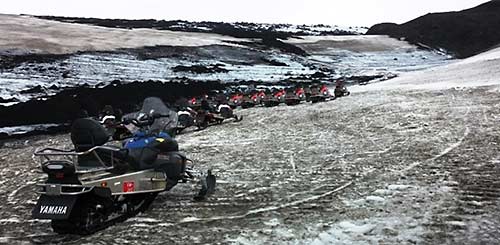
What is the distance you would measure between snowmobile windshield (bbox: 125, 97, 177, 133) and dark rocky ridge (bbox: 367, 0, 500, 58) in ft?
169

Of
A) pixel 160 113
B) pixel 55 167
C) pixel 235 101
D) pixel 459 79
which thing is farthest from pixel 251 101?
pixel 55 167

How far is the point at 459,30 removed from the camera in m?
62.9

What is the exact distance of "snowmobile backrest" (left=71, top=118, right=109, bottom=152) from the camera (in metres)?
7.64

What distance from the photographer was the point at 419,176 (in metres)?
9.44

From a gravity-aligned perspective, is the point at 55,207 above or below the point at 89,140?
below

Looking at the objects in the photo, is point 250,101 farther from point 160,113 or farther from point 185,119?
point 160,113

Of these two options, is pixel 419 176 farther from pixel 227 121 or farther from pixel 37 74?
pixel 37 74

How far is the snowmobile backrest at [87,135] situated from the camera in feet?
25.1

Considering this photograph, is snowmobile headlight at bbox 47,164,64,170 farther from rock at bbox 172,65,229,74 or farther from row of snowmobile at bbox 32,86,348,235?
rock at bbox 172,65,229,74

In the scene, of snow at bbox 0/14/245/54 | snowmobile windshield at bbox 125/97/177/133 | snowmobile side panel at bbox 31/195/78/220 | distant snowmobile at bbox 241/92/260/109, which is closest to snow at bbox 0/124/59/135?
distant snowmobile at bbox 241/92/260/109

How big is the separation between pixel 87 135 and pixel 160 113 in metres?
1.45

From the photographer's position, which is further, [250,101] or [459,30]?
[459,30]

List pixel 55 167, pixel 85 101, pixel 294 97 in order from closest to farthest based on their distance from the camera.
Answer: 1. pixel 55 167
2. pixel 85 101
3. pixel 294 97

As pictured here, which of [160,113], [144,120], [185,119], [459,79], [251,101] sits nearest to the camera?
[144,120]
